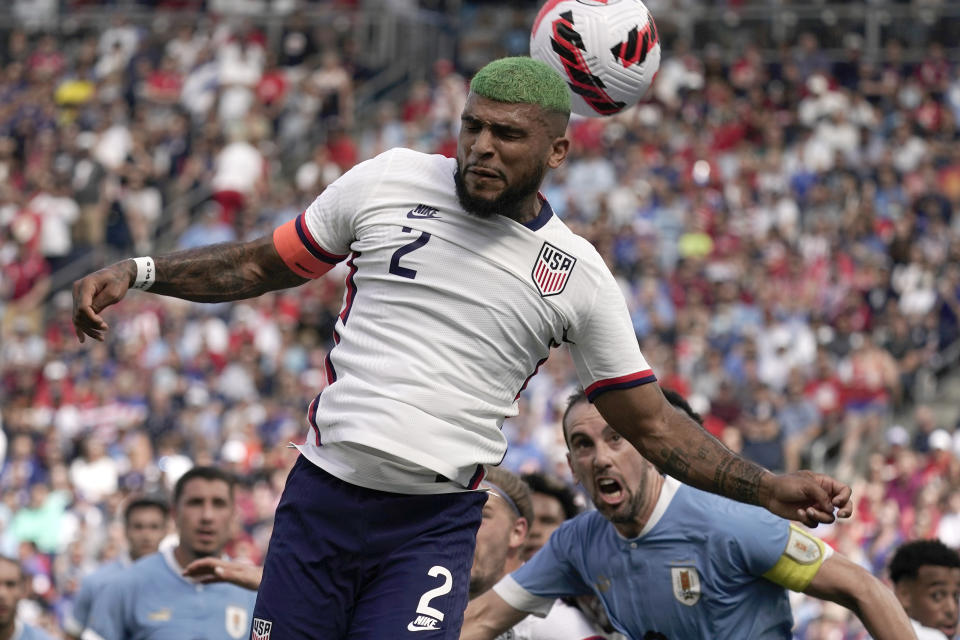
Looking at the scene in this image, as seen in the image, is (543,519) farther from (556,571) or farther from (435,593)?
(435,593)

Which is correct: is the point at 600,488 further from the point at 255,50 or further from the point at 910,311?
the point at 255,50

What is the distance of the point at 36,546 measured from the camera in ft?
50.4

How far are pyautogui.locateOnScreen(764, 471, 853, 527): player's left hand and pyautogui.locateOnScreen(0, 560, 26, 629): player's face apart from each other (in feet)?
17.3

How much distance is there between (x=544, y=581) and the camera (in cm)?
632

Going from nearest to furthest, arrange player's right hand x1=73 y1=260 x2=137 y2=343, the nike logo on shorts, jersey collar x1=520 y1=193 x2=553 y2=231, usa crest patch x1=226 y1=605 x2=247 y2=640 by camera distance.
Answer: player's right hand x1=73 y1=260 x2=137 y2=343 < the nike logo on shorts < jersey collar x1=520 y1=193 x2=553 y2=231 < usa crest patch x1=226 y1=605 x2=247 y2=640

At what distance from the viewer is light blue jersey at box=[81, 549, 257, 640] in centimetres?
803

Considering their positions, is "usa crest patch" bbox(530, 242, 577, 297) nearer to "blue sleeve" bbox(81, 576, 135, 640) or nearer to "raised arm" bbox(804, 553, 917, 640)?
"raised arm" bbox(804, 553, 917, 640)

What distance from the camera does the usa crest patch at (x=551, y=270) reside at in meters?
4.70

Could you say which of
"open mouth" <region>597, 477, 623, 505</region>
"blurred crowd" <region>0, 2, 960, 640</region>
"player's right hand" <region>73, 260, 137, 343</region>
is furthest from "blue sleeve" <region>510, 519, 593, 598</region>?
"blurred crowd" <region>0, 2, 960, 640</region>

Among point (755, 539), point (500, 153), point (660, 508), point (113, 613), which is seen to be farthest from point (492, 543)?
point (500, 153)

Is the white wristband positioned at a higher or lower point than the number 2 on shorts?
higher

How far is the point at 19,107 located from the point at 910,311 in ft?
46.4

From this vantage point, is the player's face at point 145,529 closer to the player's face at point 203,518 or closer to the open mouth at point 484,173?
the player's face at point 203,518

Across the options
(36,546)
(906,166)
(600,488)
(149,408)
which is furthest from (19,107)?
(600,488)
